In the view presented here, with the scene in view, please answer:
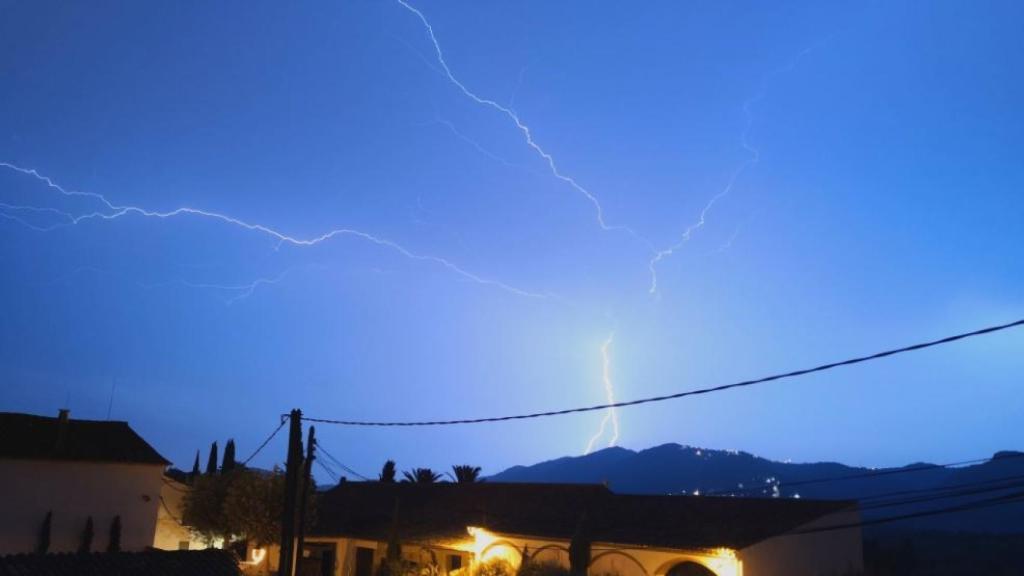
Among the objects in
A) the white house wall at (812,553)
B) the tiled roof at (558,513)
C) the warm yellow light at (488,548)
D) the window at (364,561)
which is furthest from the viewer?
the window at (364,561)

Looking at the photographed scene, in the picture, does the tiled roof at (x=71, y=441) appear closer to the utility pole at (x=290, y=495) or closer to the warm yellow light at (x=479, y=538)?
the warm yellow light at (x=479, y=538)

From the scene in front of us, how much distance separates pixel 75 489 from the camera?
2969cm

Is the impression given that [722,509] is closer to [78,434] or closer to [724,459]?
[78,434]

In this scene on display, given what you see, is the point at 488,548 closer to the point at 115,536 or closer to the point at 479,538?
the point at 479,538

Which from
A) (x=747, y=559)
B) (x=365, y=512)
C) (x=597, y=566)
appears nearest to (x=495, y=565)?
(x=597, y=566)

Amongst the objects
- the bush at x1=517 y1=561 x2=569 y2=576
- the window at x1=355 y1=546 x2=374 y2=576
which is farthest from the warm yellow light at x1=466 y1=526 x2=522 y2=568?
the window at x1=355 y1=546 x2=374 y2=576

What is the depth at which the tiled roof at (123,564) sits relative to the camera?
15.6 m

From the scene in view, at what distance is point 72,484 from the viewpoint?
29.6 m

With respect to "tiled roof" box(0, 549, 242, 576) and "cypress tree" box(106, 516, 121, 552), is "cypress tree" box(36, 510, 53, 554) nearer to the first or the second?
"cypress tree" box(106, 516, 121, 552)

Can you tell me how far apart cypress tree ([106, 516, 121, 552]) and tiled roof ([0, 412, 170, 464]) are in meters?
2.52

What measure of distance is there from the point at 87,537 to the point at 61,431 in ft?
15.7

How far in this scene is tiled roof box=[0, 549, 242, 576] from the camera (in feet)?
51.1

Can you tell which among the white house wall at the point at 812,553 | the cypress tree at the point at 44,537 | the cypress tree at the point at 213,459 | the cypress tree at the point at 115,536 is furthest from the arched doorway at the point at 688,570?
the cypress tree at the point at 213,459

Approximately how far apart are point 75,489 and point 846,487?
282ft
